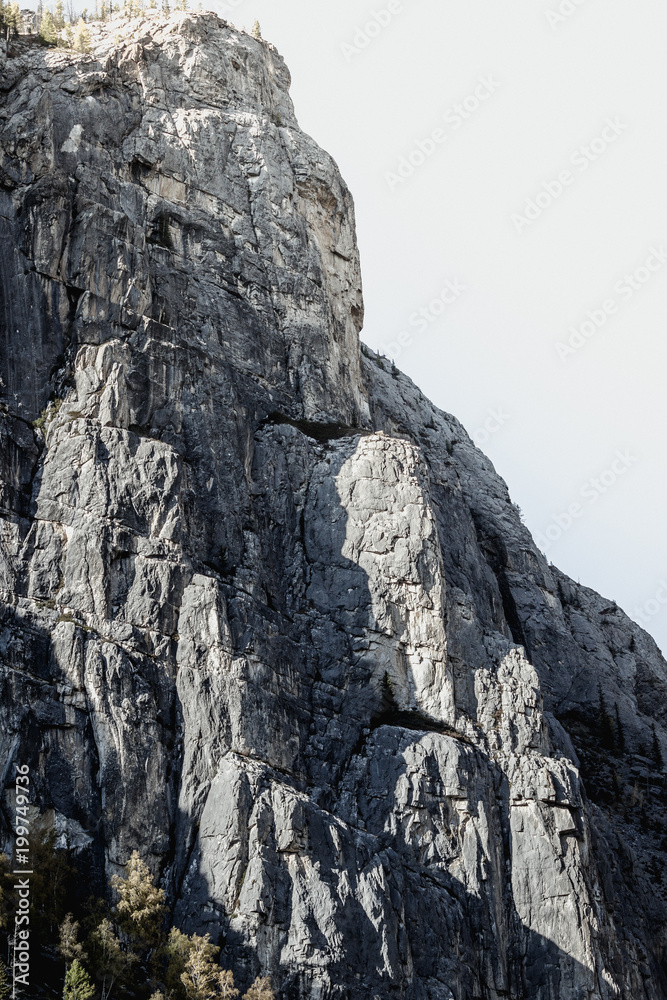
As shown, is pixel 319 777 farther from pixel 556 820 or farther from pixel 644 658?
pixel 644 658

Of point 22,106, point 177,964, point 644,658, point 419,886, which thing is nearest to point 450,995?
point 419,886

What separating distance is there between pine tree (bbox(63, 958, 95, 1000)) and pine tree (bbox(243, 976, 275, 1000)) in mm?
7118

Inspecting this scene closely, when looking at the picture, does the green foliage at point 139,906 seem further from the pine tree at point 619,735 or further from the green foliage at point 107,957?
the pine tree at point 619,735

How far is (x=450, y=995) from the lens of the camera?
6141 cm

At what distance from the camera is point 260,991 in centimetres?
5484

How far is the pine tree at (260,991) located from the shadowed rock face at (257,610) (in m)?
1.23

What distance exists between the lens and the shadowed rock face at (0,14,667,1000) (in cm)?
6059

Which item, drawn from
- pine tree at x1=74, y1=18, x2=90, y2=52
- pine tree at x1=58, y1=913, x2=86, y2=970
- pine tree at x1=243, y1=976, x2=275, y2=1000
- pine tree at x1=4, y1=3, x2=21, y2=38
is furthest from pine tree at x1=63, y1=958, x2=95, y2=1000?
pine tree at x1=4, y1=3, x2=21, y2=38

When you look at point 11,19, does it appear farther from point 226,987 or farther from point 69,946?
point 226,987

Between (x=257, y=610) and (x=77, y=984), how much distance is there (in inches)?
943

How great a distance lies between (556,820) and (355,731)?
43.2 feet

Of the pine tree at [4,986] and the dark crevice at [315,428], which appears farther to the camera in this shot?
the dark crevice at [315,428]

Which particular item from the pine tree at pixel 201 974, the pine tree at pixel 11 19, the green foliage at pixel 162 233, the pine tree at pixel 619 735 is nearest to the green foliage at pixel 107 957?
the pine tree at pixel 201 974

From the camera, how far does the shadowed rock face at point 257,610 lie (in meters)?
60.6
